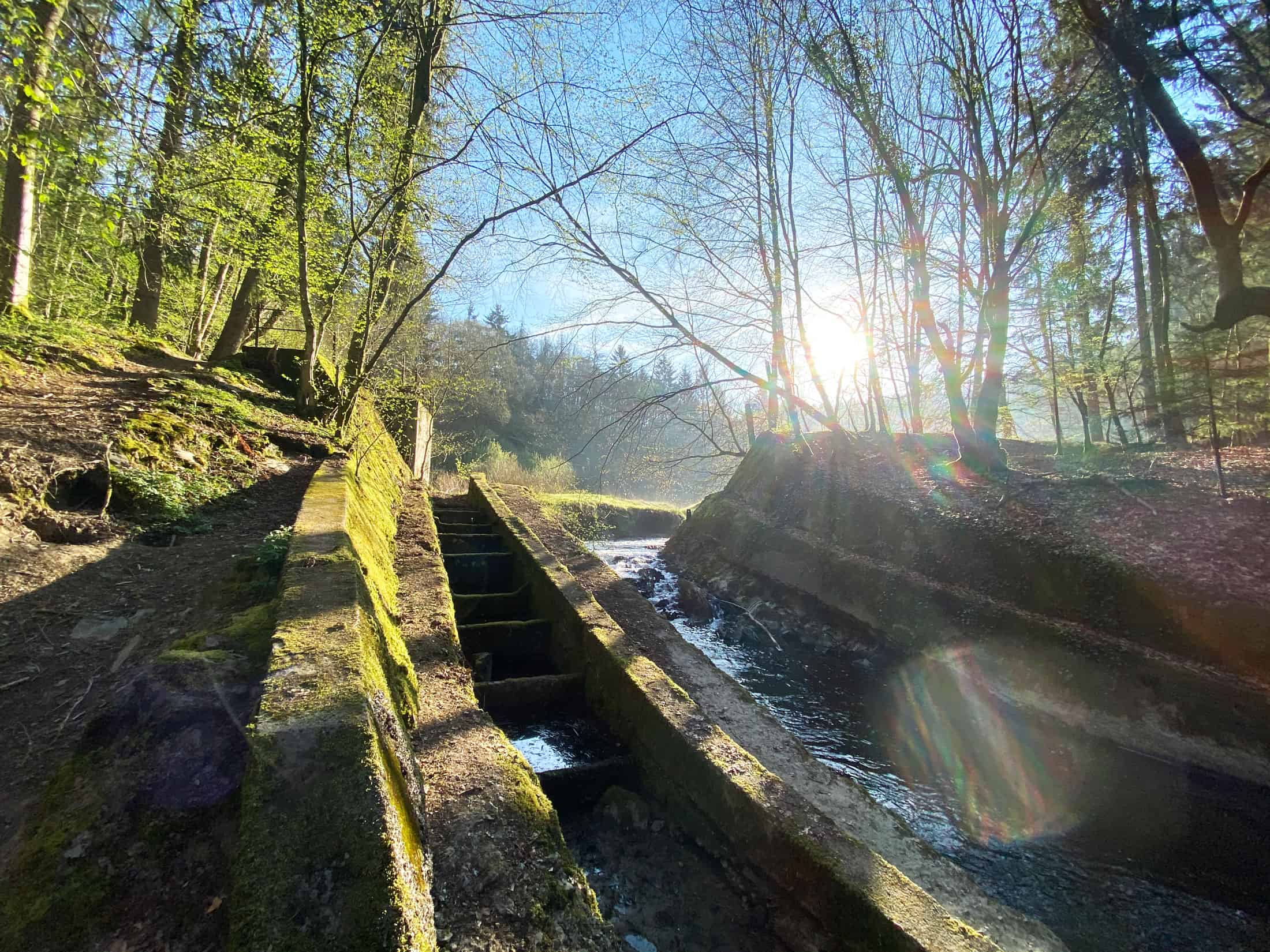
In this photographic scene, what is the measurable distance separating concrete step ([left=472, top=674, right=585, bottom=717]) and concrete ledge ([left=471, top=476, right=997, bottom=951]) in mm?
149

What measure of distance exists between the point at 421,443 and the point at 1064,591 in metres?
13.2

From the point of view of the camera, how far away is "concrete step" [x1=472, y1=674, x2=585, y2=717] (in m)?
3.71

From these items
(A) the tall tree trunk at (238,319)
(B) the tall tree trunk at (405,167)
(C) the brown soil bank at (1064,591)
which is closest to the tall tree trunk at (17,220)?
(A) the tall tree trunk at (238,319)

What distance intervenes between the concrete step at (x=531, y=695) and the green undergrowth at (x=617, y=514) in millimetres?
12590

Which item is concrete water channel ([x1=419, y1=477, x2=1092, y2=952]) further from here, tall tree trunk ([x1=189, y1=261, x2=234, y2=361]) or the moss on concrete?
tall tree trunk ([x1=189, y1=261, x2=234, y2=361])

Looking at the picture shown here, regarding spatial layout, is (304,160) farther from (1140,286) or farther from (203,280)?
(1140,286)

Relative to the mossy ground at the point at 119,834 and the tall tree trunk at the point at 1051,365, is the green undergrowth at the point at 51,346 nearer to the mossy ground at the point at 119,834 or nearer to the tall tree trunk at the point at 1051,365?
the mossy ground at the point at 119,834

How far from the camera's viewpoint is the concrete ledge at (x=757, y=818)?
6.11 feet

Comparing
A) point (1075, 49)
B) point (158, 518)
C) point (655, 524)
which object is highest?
point (1075, 49)

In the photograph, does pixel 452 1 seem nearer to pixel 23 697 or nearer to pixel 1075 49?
pixel 23 697

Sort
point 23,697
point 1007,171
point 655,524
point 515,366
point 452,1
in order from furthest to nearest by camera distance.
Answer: point 515,366
point 655,524
point 1007,171
point 452,1
point 23,697

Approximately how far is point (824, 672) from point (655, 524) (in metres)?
15.2

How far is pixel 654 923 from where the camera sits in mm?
2246

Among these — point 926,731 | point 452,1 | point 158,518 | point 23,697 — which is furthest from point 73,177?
point 926,731
